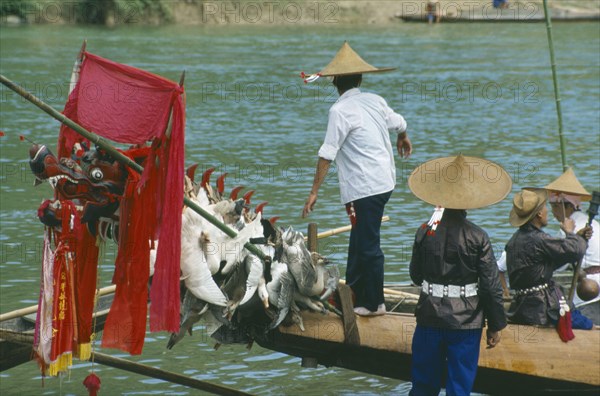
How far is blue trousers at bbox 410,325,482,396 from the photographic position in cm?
712

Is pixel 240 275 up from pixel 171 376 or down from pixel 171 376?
up

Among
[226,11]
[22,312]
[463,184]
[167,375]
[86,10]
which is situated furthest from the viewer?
[226,11]

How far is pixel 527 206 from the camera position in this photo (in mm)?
7812

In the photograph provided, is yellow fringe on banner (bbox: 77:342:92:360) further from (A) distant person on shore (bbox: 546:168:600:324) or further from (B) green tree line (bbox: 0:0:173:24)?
(B) green tree line (bbox: 0:0:173:24)

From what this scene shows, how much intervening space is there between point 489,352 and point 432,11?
141 feet

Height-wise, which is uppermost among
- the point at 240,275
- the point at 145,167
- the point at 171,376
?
the point at 145,167

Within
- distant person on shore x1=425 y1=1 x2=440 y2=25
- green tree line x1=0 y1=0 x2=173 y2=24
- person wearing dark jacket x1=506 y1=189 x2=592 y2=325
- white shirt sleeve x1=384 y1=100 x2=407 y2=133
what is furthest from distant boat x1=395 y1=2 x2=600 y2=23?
person wearing dark jacket x1=506 y1=189 x2=592 y2=325

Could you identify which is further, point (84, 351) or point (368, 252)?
point (368, 252)

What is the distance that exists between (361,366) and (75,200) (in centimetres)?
221

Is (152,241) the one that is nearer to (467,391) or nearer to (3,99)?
(467,391)

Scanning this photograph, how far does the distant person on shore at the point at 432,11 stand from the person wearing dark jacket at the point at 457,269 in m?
43.1

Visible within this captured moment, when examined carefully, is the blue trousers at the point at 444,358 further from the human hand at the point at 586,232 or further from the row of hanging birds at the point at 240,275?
the human hand at the point at 586,232

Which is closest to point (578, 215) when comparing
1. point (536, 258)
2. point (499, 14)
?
point (536, 258)

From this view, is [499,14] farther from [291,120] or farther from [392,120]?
[392,120]
